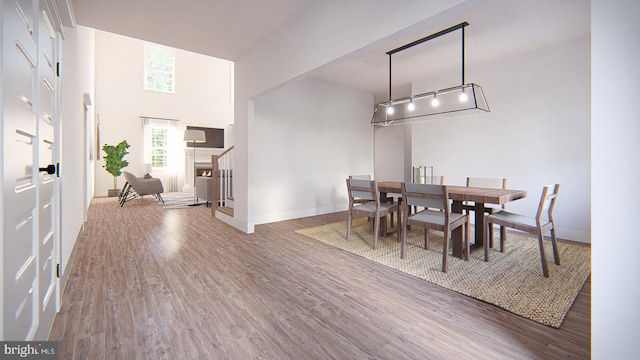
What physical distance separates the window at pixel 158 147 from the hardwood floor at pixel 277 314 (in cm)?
627

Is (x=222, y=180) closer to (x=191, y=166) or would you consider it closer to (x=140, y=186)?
(x=140, y=186)

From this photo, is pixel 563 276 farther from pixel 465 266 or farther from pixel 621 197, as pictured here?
pixel 621 197

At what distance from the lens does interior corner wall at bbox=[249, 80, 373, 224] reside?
446 cm

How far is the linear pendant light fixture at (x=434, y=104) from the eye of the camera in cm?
311

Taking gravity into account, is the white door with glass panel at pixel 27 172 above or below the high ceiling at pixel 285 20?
below

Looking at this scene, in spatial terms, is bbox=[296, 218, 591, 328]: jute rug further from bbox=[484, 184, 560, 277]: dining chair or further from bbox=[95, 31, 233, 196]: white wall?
bbox=[95, 31, 233, 196]: white wall

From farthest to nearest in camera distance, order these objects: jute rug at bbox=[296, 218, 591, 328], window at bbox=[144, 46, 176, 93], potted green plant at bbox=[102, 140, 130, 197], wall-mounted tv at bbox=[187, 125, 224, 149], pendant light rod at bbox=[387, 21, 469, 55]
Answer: wall-mounted tv at bbox=[187, 125, 224, 149], window at bbox=[144, 46, 176, 93], potted green plant at bbox=[102, 140, 130, 197], pendant light rod at bbox=[387, 21, 469, 55], jute rug at bbox=[296, 218, 591, 328]

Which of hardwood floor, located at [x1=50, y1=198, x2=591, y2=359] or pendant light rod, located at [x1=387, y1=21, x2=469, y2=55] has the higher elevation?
pendant light rod, located at [x1=387, y1=21, x2=469, y2=55]

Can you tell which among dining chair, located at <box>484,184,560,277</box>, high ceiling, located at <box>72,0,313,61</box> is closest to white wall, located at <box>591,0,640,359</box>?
dining chair, located at <box>484,184,560,277</box>

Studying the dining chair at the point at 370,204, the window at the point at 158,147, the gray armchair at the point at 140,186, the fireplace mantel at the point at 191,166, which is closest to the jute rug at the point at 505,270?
the dining chair at the point at 370,204

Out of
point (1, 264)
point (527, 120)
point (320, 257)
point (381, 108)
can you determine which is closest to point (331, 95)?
point (381, 108)
